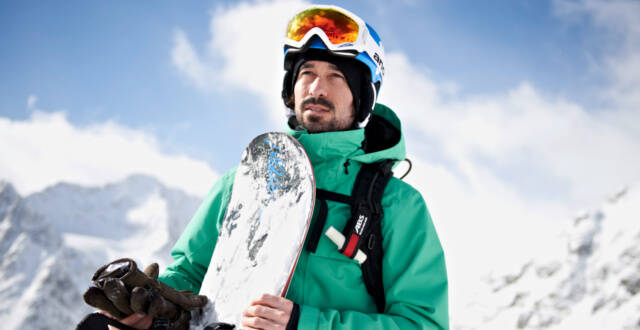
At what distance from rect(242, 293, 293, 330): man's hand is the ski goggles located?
69.1 inches

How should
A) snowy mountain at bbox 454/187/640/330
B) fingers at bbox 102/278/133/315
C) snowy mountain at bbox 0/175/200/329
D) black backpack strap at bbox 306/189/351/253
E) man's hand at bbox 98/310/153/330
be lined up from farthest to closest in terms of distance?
1. snowy mountain at bbox 0/175/200/329
2. snowy mountain at bbox 454/187/640/330
3. black backpack strap at bbox 306/189/351/253
4. man's hand at bbox 98/310/153/330
5. fingers at bbox 102/278/133/315

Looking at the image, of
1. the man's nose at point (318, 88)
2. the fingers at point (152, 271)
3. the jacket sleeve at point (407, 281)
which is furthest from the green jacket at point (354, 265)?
the fingers at point (152, 271)

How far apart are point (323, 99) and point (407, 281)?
1313 mm

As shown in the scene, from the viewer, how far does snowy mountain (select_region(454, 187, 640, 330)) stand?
62031 millimetres

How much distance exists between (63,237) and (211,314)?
21770 cm

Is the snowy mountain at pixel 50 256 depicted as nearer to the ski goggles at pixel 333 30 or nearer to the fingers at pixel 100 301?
the ski goggles at pixel 333 30

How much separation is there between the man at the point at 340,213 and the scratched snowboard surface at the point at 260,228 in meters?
0.16

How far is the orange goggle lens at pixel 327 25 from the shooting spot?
3.01 metres

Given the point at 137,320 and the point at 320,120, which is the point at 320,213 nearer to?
the point at 320,120

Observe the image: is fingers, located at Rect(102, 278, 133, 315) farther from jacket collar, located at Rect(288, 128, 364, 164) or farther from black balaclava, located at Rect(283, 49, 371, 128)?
black balaclava, located at Rect(283, 49, 371, 128)

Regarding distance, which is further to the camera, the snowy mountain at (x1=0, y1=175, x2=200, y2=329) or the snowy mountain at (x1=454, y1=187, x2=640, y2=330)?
the snowy mountain at (x1=0, y1=175, x2=200, y2=329)

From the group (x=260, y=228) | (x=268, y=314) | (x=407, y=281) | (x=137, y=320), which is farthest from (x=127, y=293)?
(x=407, y=281)

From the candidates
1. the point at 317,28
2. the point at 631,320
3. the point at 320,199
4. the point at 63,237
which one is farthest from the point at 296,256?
the point at 63,237

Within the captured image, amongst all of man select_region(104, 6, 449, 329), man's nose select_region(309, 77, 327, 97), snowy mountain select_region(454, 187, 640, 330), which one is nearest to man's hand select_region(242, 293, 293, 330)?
man select_region(104, 6, 449, 329)
